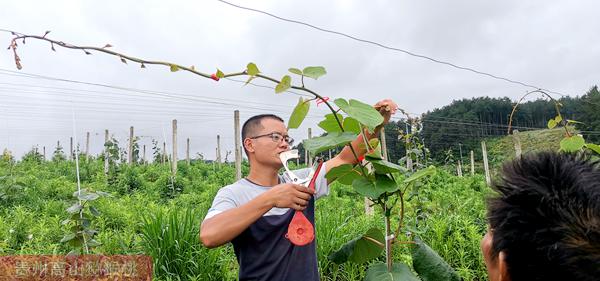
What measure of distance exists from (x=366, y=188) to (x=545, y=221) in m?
0.61

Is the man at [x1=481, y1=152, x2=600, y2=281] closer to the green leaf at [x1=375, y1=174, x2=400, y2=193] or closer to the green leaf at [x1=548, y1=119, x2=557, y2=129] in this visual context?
the green leaf at [x1=375, y1=174, x2=400, y2=193]

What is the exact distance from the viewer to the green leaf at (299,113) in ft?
3.84

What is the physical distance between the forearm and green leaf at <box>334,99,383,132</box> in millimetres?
335

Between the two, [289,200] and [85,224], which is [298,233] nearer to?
[289,200]

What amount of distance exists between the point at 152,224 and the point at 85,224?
24.8 inches

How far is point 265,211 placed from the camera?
1.30m

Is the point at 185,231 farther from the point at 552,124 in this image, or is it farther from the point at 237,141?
the point at 237,141

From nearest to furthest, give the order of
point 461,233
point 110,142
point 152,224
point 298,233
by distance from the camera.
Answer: point 298,233, point 152,224, point 461,233, point 110,142

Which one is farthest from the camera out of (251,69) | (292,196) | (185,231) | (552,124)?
(185,231)

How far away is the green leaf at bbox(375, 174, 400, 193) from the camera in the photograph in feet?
3.84

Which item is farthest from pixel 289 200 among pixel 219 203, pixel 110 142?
pixel 110 142

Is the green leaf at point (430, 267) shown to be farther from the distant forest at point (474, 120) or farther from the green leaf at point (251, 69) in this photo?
the distant forest at point (474, 120)

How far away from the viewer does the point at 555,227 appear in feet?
1.88

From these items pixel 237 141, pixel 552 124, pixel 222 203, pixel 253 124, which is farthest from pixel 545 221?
pixel 237 141
